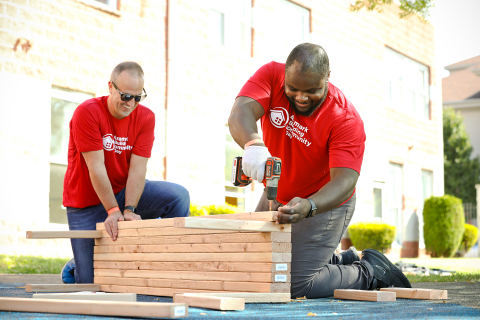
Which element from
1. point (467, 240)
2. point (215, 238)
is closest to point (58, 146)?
point (215, 238)

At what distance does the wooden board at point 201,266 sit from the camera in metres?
3.18

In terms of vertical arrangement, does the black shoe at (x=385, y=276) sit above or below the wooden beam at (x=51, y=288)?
above

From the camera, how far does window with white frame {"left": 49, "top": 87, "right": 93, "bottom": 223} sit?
7.91 m

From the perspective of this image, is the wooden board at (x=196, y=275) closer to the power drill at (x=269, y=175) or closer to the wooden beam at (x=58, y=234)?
the wooden beam at (x=58, y=234)

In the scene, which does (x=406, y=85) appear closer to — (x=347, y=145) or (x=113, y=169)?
(x=113, y=169)

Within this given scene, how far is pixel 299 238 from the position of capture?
12.1 feet

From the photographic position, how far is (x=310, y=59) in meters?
3.18

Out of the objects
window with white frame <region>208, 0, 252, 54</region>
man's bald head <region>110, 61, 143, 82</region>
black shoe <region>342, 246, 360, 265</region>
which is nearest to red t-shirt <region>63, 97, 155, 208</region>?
man's bald head <region>110, 61, 143, 82</region>

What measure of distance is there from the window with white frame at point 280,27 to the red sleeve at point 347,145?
787 cm

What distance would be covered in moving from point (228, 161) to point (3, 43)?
4.58 meters

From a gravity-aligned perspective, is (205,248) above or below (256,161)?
below

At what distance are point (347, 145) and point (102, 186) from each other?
1812 millimetres

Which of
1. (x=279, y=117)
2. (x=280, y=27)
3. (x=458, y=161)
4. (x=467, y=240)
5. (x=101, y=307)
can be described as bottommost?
(x=467, y=240)

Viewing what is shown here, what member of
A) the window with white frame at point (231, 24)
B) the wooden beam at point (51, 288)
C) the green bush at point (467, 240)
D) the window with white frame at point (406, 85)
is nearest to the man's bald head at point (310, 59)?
the wooden beam at point (51, 288)
